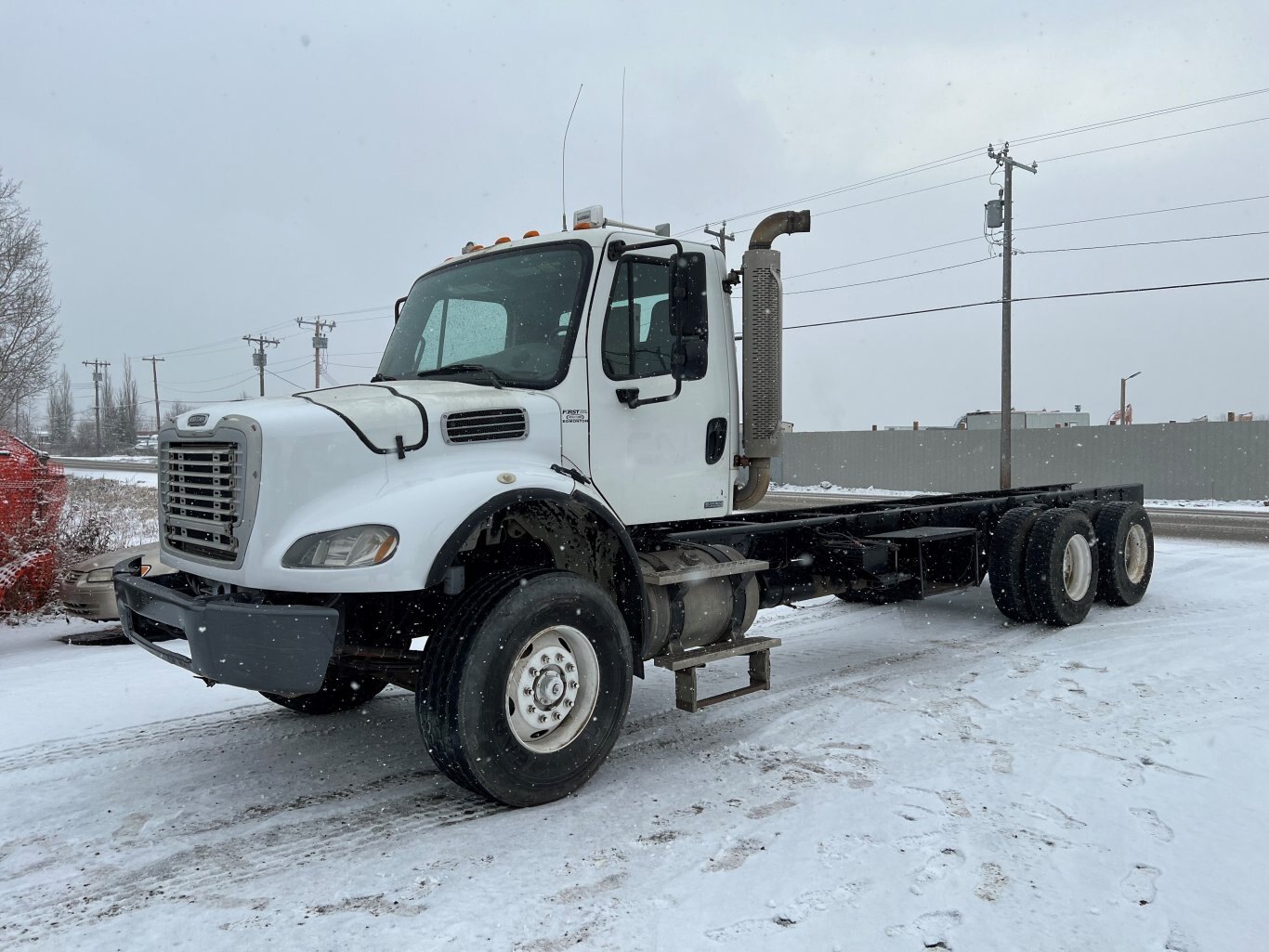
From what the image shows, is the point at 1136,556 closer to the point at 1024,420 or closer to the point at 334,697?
the point at 334,697

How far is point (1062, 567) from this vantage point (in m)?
7.76

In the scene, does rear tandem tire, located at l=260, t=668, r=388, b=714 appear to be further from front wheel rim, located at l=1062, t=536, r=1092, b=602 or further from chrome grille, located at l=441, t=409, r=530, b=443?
front wheel rim, located at l=1062, t=536, r=1092, b=602

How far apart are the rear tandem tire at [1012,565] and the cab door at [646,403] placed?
12.4ft

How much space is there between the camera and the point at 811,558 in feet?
20.7

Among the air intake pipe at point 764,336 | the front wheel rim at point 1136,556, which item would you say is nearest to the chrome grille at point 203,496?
the air intake pipe at point 764,336

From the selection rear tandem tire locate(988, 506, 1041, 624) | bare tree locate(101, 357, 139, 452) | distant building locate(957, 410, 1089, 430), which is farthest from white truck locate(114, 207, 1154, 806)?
bare tree locate(101, 357, 139, 452)

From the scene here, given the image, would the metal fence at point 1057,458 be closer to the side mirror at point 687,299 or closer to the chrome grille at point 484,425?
the side mirror at point 687,299

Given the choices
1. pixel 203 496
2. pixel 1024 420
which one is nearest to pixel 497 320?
pixel 203 496

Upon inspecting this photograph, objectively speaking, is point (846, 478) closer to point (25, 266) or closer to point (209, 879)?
point (25, 266)

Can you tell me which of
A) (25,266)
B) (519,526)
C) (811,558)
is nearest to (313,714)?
(519,526)

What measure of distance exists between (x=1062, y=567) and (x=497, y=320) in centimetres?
557

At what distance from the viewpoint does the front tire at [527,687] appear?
12.2 ft

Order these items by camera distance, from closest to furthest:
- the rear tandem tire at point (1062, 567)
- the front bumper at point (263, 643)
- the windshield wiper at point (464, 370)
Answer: the front bumper at point (263, 643)
the windshield wiper at point (464, 370)
the rear tandem tire at point (1062, 567)

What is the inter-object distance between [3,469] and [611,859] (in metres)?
6.99
